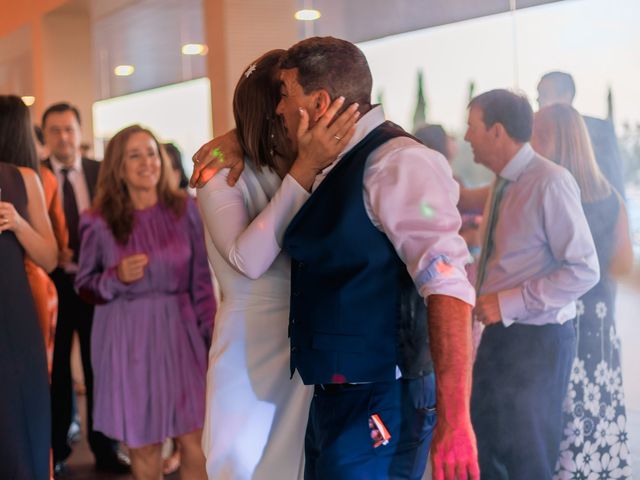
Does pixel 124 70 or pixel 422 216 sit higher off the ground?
pixel 124 70

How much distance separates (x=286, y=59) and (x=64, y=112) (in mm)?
3196

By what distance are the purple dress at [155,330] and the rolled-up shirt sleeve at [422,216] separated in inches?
72.5

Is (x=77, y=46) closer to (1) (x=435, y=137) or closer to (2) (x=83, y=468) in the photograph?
(2) (x=83, y=468)

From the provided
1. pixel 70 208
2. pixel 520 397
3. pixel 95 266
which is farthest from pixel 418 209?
pixel 70 208

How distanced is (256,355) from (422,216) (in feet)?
2.32

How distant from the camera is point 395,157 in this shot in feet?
6.03

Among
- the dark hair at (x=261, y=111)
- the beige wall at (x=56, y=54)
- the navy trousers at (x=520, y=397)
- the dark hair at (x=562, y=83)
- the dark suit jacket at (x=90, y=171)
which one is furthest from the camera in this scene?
the beige wall at (x=56, y=54)

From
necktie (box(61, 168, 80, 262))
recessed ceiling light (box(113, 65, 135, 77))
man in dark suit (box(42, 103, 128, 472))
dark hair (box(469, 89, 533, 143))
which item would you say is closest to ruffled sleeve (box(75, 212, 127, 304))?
man in dark suit (box(42, 103, 128, 472))

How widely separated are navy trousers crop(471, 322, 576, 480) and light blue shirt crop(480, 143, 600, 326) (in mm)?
62

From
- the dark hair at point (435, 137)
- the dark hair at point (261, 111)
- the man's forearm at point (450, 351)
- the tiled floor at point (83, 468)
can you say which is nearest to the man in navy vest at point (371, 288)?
the man's forearm at point (450, 351)

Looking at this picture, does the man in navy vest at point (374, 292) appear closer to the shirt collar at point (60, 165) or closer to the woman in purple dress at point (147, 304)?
the woman in purple dress at point (147, 304)

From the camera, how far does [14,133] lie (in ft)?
11.5

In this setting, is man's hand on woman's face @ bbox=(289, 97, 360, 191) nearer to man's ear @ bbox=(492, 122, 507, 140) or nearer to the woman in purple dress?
man's ear @ bbox=(492, 122, 507, 140)

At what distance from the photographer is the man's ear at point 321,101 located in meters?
1.97
